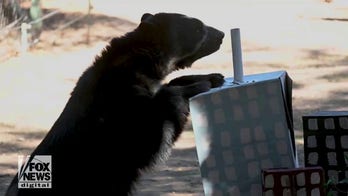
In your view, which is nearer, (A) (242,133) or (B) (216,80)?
(A) (242,133)

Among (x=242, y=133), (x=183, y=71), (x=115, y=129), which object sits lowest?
(x=183, y=71)

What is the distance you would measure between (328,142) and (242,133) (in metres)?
0.38

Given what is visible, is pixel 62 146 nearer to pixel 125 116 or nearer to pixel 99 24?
pixel 125 116

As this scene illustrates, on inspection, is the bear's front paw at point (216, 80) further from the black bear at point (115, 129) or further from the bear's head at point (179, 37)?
the bear's head at point (179, 37)

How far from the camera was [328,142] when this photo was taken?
2695mm

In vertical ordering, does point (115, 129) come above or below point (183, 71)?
above

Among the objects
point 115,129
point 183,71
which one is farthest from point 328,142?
point 183,71

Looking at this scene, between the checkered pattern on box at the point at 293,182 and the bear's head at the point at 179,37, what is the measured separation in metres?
0.80

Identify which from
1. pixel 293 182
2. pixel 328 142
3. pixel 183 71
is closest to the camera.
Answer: pixel 293 182

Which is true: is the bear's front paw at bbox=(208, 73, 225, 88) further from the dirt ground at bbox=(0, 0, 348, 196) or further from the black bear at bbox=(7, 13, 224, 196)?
the dirt ground at bbox=(0, 0, 348, 196)

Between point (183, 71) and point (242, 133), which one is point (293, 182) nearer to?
point (242, 133)

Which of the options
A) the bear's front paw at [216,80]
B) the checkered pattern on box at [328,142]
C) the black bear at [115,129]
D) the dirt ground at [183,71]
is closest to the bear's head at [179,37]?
A: the black bear at [115,129]

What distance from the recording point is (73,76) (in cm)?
591

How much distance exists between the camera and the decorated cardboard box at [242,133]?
2.44m
